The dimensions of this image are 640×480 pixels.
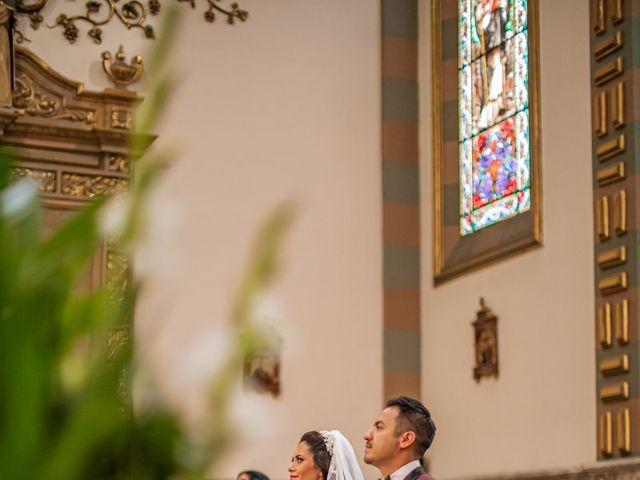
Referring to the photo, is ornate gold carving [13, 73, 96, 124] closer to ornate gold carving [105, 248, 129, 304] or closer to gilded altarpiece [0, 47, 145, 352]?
gilded altarpiece [0, 47, 145, 352]

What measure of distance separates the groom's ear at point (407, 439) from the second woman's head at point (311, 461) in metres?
1.08

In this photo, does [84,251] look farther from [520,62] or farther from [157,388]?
[520,62]

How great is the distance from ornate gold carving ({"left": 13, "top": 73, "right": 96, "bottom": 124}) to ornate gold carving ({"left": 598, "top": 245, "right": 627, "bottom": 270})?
4443 mm

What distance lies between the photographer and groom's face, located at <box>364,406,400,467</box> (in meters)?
5.19

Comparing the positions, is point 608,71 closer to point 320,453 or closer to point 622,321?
point 622,321

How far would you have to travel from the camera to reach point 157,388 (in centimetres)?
75

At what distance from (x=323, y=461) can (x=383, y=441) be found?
3.52 feet

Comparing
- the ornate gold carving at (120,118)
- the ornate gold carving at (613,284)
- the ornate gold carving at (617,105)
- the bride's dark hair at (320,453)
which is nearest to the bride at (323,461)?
the bride's dark hair at (320,453)

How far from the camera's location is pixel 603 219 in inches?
375

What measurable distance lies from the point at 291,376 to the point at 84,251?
10770 millimetres

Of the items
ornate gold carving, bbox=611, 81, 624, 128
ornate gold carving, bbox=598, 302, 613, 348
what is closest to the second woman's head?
ornate gold carving, bbox=598, 302, 613, 348

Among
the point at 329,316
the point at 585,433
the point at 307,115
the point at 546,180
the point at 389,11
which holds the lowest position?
the point at 585,433

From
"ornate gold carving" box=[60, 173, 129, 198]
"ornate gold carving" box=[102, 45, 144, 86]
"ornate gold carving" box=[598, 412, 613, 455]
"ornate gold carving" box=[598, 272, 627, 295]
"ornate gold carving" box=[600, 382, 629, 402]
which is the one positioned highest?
"ornate gold carving" box=[102, 45, 144, 86]

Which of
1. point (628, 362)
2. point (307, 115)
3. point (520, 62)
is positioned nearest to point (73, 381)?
point (628, 362)
